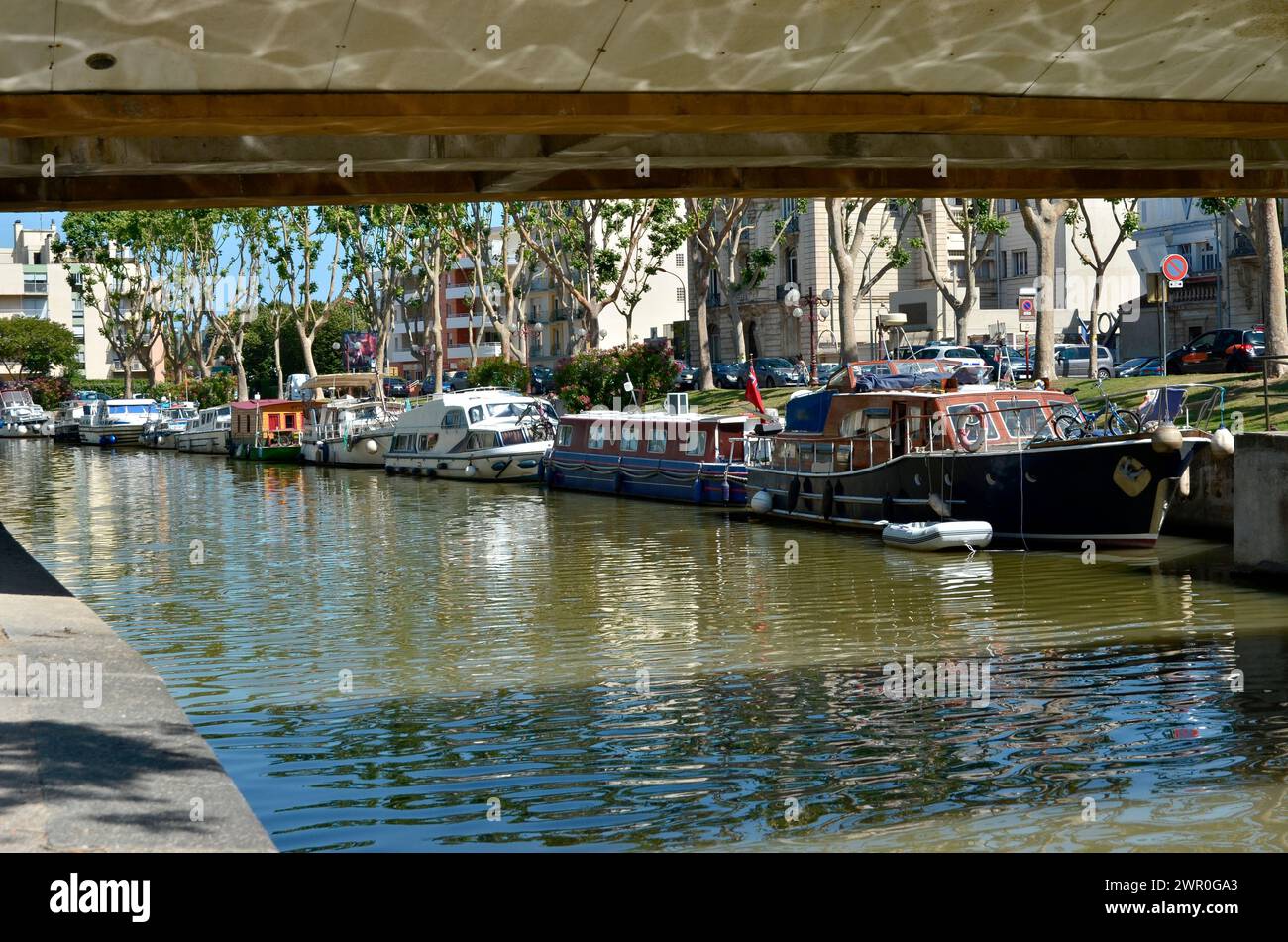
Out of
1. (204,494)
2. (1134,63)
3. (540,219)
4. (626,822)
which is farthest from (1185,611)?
(540,219)

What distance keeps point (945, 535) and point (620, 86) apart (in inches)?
551

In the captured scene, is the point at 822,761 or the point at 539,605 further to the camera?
the point at 539,605

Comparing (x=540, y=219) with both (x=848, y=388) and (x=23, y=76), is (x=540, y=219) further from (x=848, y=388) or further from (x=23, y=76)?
(x=23, y=76)

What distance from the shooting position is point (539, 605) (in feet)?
69.2

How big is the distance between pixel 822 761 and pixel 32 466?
5335cm

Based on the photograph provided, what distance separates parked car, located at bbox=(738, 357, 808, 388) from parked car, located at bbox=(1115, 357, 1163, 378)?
12.7 meters

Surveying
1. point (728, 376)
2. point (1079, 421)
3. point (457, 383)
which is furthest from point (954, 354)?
point (457, 383)

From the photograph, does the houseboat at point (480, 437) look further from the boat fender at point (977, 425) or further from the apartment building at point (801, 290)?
the apartment building at point (801, 290)

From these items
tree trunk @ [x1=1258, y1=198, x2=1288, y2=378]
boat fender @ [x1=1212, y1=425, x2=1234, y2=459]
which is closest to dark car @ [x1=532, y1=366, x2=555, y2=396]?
tree trunk @ [x1=1258, y1=198, x2=1288, y2=378]

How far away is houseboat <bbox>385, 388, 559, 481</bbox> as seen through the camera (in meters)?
46.0

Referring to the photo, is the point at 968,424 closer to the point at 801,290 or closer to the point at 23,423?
the point at 801,290

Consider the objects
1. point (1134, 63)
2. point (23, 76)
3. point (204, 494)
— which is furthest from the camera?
point (204, 494)

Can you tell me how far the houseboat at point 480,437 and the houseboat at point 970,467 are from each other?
45.3 feet

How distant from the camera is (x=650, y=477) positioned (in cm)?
3869
